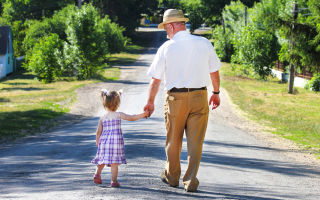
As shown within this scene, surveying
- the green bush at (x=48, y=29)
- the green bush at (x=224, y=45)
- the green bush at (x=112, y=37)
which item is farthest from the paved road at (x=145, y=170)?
the green bush at (x=112, y=37)

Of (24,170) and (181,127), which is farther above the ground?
(181,127)

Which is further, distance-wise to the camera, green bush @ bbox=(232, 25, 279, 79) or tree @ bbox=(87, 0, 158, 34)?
tree @ bbox=(87, 0, 158, 34)

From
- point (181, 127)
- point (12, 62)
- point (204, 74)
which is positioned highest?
point (204, 74)

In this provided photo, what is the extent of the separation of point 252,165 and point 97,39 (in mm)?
24606

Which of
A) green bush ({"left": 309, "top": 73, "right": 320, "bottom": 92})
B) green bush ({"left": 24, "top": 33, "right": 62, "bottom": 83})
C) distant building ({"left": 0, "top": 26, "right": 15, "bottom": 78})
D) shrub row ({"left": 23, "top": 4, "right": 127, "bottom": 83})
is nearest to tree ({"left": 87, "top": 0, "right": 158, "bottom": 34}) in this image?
distant building ({"left": 0, "top": 26, "right": 15, "bottom": 78})

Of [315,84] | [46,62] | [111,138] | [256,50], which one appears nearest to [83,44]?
[46,62]

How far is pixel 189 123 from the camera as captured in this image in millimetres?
5902

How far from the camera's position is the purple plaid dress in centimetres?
586

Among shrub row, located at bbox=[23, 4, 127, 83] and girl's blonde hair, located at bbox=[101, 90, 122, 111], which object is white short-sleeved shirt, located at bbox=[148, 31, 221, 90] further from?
shrub row, located at bbox=[23, 4, 127, 83]

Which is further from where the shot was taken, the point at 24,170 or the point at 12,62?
the point at 12,62

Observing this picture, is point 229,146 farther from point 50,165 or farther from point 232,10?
point 232,10

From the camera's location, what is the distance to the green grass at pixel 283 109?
1477 cm

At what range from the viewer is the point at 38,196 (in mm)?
5453

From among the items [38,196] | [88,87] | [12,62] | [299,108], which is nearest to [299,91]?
[299,108]
